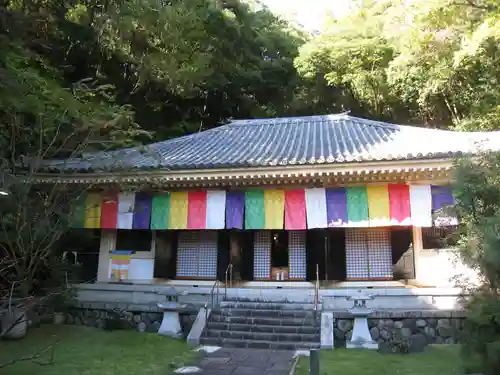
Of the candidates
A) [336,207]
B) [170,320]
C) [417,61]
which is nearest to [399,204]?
[336,207]

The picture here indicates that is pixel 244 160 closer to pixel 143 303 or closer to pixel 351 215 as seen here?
pixel 351 215

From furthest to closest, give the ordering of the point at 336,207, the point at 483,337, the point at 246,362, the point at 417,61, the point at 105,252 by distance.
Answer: the point at 417,61 → the point at 105,252 → the point at 336,207 → the point at 246,362 → the point at 483,337

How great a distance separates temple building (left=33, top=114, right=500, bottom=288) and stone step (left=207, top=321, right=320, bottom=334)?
1.68m

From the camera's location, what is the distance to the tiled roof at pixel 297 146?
10.7m

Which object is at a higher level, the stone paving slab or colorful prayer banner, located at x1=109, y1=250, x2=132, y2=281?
colorful prayer banner, located at x1=109, y1=250, x2=132, y2=281

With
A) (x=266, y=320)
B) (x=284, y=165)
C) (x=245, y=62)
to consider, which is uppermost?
(x=245, y=62)

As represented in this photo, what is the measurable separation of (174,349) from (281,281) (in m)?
4.29

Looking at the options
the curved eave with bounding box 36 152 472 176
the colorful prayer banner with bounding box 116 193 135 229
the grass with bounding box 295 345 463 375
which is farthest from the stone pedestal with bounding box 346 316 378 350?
the colorful prayer banner with bounding box 116 193 135 229

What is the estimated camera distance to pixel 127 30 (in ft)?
49.0

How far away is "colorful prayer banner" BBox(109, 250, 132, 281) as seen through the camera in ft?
41.6

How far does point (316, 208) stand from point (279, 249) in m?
1.91

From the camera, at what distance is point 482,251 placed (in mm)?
6195

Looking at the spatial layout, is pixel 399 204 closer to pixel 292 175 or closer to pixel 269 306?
pixel 292 175

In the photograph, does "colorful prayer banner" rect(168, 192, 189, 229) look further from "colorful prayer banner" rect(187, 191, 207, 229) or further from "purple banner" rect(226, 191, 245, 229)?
"purple banner" rect(226, 191, 245, 229)
